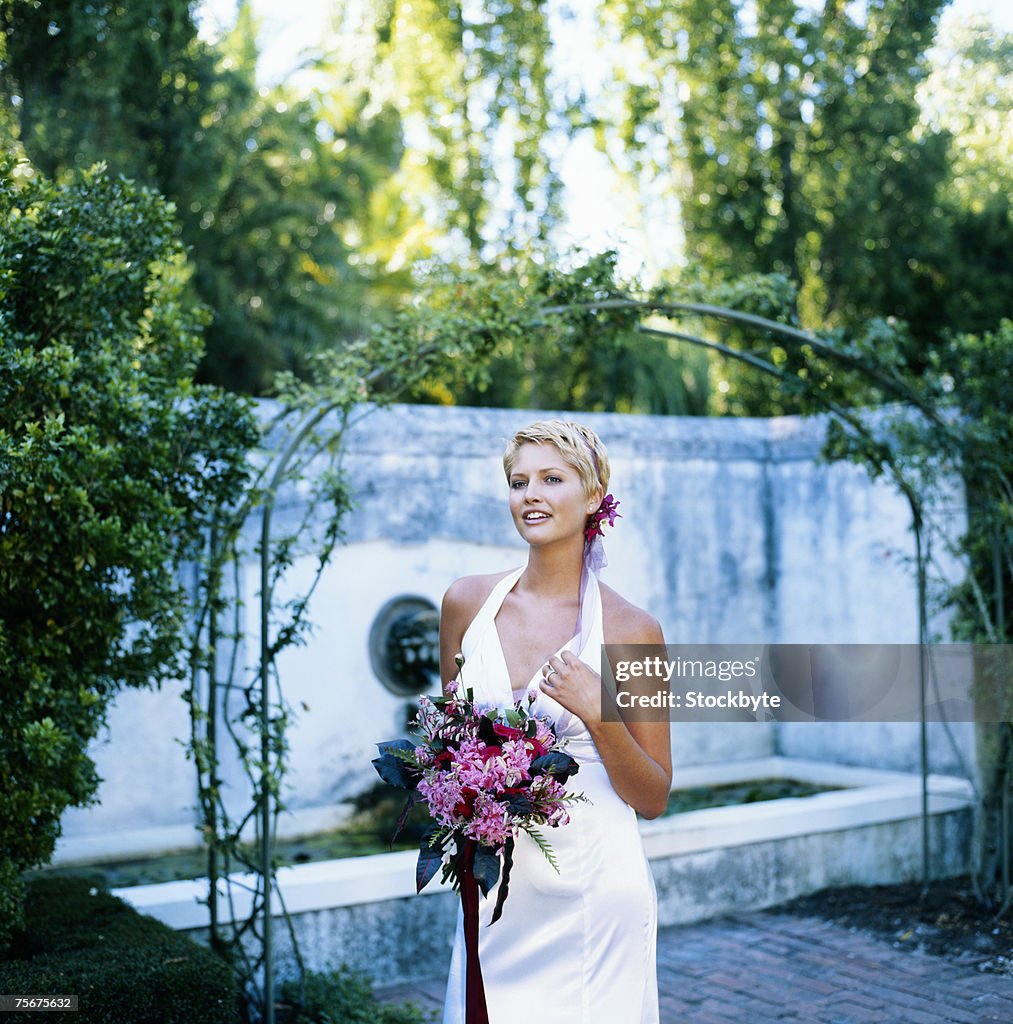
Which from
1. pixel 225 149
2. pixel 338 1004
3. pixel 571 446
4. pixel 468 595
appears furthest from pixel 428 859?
pixel 225 149

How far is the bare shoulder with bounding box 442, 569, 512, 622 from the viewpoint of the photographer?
123 inches

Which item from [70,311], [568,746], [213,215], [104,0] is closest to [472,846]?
[568,746]

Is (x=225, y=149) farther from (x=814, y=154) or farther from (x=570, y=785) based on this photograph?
(x=570, y=785)

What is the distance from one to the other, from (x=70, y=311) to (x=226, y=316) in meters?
11.4

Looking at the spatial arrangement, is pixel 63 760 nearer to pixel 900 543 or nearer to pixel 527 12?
pixel 900 543

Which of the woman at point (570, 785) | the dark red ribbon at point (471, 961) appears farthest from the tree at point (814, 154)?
the dark red ribbon at point (471, 961)

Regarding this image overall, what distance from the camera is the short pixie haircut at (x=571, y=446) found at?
294cm

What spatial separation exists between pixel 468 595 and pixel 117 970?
180cm

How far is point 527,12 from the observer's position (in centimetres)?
1619

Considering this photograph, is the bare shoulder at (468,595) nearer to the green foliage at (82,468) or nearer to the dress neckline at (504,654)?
the dress neckline at (504,654)

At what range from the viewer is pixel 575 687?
265 centimetres

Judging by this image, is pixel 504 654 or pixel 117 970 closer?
pixel 504 654

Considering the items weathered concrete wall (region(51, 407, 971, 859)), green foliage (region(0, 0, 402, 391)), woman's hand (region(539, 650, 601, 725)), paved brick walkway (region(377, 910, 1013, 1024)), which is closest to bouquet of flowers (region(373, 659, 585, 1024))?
woman's hand (region(539, 650, 601, 725))

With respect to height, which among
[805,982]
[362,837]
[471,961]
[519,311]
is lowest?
[805,982]
